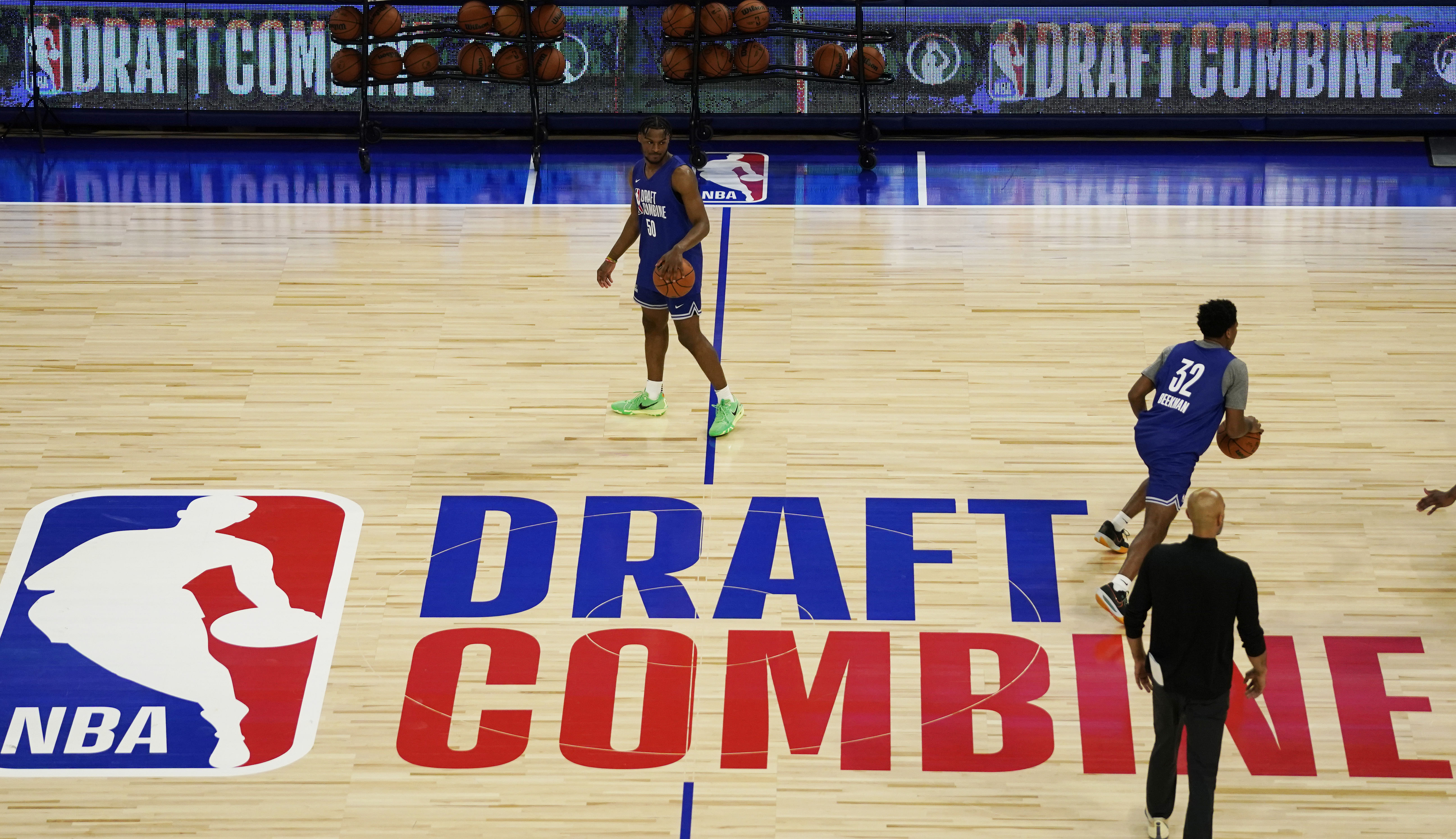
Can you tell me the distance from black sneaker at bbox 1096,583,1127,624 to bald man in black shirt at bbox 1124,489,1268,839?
130cm

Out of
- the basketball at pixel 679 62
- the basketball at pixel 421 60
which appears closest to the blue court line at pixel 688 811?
the basketball at pixel 679 62

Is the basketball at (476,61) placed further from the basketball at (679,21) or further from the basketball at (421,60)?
the basketball at (679,21)

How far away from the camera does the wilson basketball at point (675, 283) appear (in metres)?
7.68

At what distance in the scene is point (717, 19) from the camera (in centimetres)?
1097

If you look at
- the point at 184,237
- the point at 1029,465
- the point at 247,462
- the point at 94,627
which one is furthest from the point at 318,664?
the point at 184,237

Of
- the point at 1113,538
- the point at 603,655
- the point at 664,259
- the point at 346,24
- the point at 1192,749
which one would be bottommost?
the point at 603,655

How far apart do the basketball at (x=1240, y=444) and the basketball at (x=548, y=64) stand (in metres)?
6.22

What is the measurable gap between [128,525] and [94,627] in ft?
2.35

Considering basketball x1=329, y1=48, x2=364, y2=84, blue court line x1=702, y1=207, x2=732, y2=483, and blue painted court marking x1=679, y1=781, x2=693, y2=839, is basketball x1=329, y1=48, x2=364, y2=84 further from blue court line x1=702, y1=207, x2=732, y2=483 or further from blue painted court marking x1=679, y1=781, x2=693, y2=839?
blue painted court marking x1=679, y1=781, x2=693, y2=839

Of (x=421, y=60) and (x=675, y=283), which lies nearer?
(x=675, y=283)

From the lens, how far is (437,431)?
8227 millimetres

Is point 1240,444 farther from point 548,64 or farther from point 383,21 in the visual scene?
point 383,21

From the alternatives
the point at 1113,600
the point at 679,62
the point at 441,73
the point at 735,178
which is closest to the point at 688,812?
the point at 1113,600

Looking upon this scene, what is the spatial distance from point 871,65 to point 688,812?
6.69 meters
